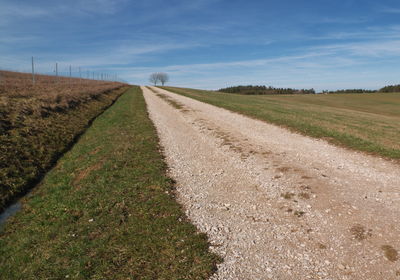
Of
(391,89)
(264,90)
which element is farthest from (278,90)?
(391,89)

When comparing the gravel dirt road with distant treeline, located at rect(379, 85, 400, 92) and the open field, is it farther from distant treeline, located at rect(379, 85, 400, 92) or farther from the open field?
distant treeline, located at rect(379, 85, 400, 92)

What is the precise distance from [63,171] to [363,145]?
1477 centimetres

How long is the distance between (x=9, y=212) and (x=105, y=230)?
190 inches

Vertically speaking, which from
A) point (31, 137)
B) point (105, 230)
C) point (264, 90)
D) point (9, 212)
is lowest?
point (9, 212)

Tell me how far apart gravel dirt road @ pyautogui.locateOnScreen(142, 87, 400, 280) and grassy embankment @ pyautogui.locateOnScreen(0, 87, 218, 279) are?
0.60 metres

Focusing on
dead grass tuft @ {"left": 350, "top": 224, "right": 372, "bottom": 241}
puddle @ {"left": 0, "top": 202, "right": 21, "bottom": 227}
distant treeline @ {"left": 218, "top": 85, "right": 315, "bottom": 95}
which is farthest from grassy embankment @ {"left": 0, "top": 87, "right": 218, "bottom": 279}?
distant treeline @ {"left": 218, "top": 85, "right": 315, "bottom": 95}

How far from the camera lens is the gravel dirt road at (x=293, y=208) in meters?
4.79

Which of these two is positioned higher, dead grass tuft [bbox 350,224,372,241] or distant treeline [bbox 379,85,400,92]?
distant treeline [bbox 379,85,400,92]

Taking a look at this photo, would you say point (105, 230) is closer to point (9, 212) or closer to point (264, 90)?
point (9, 212)

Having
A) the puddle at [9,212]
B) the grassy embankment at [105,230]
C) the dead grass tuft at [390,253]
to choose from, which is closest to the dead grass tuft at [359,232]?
the dead grass tuft at [390,253]

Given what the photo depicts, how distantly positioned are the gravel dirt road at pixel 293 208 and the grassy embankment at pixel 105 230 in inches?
23.6

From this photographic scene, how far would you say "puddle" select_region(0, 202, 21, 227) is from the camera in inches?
317

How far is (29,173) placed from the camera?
11438mm

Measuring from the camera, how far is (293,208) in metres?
6.81
